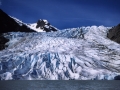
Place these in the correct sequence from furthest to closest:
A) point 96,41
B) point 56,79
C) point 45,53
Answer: point 96,41 → point 45,53 → point 56,79

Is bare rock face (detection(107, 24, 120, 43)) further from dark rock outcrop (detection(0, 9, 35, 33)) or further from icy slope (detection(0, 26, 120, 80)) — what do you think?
dark rock outcrop (detection(0, 9, 35, 33))

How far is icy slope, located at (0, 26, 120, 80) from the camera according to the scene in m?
28.3

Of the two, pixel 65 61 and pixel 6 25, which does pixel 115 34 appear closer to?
pixel 65 61

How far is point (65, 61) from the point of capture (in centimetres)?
3064

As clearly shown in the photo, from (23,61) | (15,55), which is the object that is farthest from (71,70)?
(15,55)

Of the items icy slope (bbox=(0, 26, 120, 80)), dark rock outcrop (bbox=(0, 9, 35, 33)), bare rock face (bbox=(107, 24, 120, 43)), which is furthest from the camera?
dark rock outcrop (bbox=(0, 9, 35, 33))

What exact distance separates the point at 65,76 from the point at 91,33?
20461mm

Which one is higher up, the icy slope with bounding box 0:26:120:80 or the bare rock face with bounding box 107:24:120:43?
the bare rock face with bounding box 107:24:120:43

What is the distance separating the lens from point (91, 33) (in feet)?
150

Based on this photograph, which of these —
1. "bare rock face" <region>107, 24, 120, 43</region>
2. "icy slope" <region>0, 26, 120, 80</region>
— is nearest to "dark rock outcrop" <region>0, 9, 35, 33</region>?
"icy slope" <region>0, 26, 120, 80</region>

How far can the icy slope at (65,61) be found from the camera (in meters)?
28.3

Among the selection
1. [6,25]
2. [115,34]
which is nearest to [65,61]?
[115,34]

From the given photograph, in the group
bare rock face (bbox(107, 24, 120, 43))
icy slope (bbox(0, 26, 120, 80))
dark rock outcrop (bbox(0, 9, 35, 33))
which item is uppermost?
dark rock outcrop (bbox(0, 9, 35, 33))

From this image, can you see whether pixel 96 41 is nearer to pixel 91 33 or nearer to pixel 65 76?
Answer: pixel 91 33
